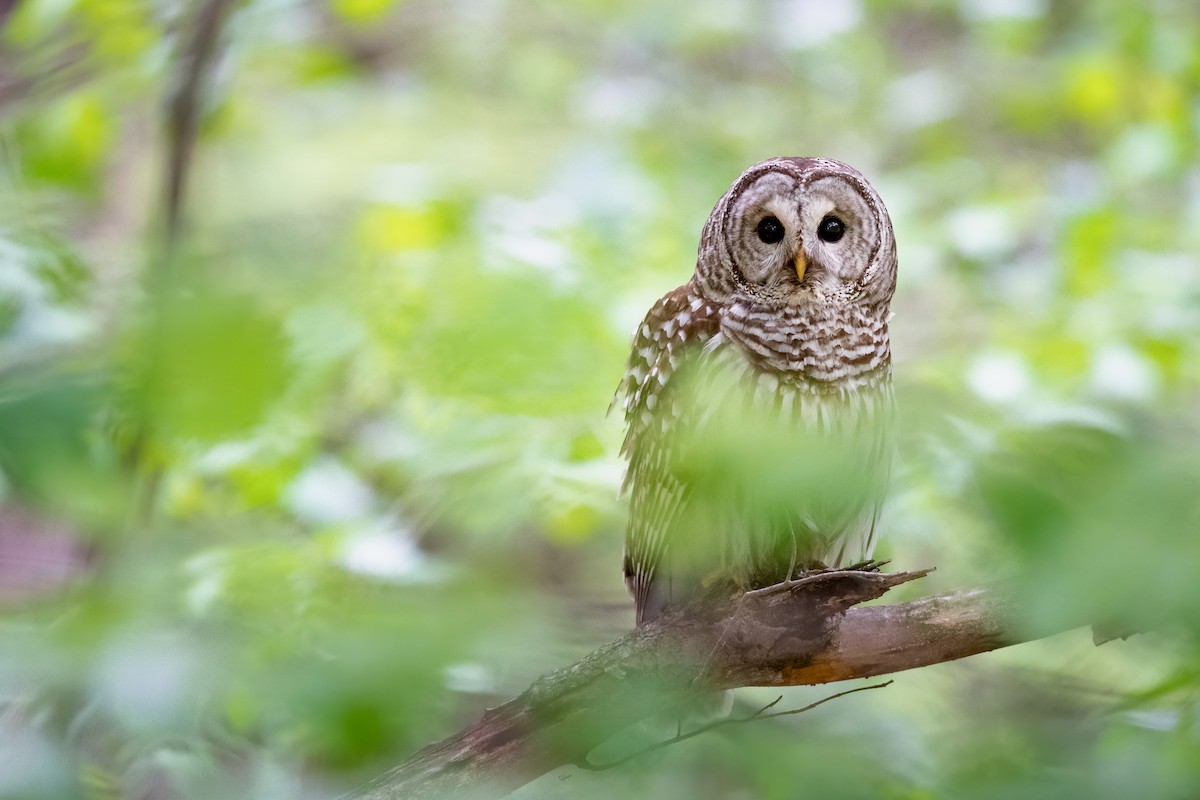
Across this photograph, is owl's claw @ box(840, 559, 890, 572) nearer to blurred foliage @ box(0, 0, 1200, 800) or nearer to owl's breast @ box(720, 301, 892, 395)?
blurred foliage @ box(0, 0, 1200, 800)

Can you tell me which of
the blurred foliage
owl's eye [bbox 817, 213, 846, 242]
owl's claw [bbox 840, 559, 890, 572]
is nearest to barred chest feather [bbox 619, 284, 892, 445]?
owl's eye [bbox 817, 213, 846, 242]

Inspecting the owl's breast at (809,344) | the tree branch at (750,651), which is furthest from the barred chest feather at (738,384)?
the tree branch at (750,651)

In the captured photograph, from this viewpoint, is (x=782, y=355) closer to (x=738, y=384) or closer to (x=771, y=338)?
(x=771, y=338)

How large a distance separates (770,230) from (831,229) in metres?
0.15

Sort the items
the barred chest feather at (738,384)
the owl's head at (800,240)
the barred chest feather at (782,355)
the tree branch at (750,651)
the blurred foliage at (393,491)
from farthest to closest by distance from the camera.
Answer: the owl's head at (800,240)
the barred chest feather at (782,355)
the barred chest feather at (738,384)
the tree branch at (750,651)
the blurred foliage at (393,491)

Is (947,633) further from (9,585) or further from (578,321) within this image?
(9,585)

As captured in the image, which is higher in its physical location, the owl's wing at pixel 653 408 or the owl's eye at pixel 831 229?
the owl's eye at pixel 831 229

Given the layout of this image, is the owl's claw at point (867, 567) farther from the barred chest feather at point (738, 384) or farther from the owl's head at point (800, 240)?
the owl's head at point (800, 240)

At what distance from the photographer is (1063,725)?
91 cm

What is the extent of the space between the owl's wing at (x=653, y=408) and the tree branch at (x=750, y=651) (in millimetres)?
382

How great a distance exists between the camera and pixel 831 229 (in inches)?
110

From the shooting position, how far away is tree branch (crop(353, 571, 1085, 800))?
5.38 feet

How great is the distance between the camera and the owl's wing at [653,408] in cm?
256

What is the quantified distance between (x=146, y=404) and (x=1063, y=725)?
0.76 metres
